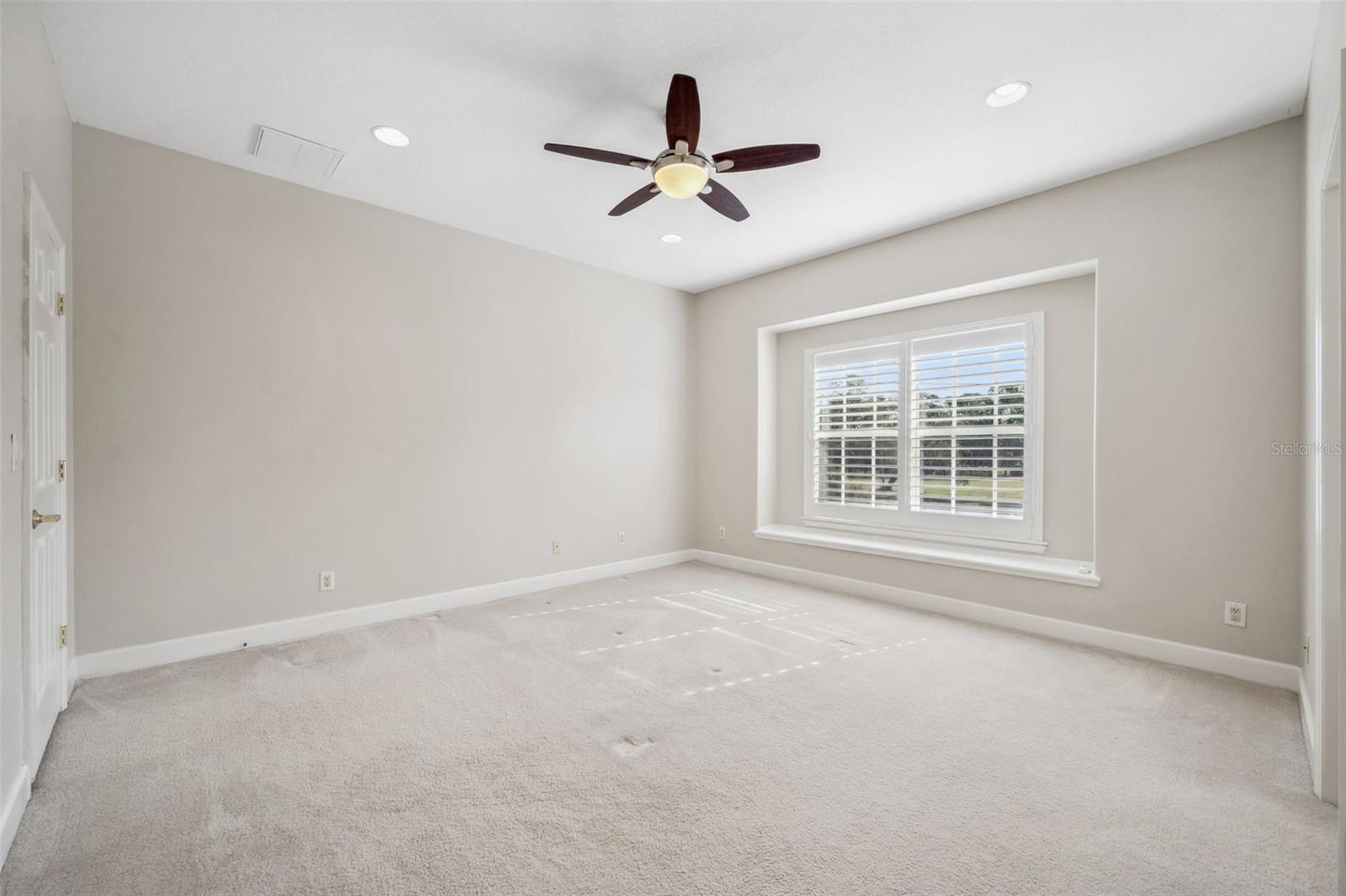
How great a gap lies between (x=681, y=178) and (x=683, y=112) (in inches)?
10.2

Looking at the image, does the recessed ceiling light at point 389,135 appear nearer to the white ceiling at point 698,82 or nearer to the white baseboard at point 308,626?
the white ceiling at point 698,82

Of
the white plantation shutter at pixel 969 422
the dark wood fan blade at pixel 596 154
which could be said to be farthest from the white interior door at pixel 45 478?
the white plantation shutter at pixel 969 422

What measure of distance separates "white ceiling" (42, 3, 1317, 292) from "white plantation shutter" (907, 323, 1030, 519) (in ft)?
3.66

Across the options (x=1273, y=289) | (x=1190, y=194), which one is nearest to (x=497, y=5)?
(x=1190, y=194)

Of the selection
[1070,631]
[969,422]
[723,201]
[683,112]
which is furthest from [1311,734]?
[683,112]

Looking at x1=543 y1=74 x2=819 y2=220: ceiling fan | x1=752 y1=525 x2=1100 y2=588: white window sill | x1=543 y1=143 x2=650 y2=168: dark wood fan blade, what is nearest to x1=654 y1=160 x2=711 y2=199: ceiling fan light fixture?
x1=543 y1=74 x2=819 y2=220: ceiling fan

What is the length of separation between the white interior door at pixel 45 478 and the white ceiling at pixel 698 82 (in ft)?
2.82

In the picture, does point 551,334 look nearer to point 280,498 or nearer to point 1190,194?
point 280,498

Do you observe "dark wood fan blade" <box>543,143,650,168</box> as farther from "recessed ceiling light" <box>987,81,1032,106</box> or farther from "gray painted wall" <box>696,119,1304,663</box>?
"gray painted wall" <box>696,119,1304,663</box>

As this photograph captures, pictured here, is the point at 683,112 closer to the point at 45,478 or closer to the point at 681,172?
the point at 681,172

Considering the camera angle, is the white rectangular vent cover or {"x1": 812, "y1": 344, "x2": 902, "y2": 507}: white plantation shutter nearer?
the white rectangular vent cover

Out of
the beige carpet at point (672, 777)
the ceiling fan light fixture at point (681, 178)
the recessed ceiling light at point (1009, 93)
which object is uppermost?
the recessed ceiling light at point (1009, 93)

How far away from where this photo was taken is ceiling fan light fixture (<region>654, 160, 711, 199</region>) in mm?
2525

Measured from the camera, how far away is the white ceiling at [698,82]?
221cm
